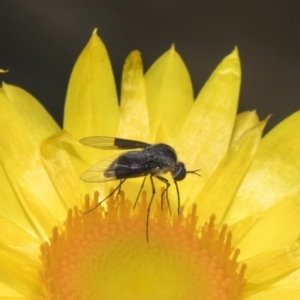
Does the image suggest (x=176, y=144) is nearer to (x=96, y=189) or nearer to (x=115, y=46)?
(x=96, y=189)

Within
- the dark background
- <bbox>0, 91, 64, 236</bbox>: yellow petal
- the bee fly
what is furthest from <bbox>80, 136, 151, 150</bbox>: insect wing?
the dark background

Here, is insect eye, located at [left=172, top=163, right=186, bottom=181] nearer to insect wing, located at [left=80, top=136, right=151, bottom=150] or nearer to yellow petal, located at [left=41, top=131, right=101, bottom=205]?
insect wing, located at [left=80, top=136, right=151, bottom=150]

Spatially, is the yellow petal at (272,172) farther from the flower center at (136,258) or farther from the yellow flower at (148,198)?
the flower center at (136,258)

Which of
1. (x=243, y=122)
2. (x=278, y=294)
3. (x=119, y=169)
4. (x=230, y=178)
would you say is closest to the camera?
(x=119, y=169)

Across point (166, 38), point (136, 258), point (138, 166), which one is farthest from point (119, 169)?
point (166, 38)

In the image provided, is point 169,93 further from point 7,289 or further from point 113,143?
point 7,289

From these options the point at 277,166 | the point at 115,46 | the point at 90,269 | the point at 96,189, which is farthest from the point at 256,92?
the point at 90,269
